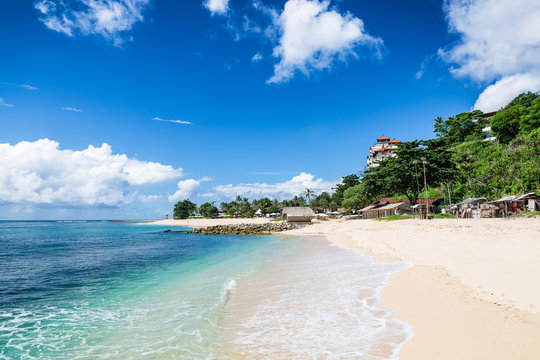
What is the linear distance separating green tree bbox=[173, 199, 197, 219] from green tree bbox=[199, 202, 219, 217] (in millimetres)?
6467

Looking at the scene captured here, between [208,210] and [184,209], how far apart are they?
19.2 metres

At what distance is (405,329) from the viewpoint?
5566 millimetres

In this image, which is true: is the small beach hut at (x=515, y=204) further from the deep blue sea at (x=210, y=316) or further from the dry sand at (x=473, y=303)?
the deep blue sea at (x=210, y=316)

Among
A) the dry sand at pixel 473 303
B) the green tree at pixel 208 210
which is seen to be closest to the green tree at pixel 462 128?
the dry sand at pixel 473 303

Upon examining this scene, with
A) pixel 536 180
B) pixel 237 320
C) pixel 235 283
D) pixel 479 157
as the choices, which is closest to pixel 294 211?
pixel 479 157

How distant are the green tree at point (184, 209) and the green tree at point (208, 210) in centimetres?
647

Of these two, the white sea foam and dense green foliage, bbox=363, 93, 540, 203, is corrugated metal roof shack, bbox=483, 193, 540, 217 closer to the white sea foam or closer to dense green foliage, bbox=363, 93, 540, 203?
dense green foliage, bbox=363, 93, 540, 203

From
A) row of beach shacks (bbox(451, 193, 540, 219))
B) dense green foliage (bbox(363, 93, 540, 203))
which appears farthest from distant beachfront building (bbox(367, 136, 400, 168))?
row of beach shacks (bbox(451, 193, 540, 219))

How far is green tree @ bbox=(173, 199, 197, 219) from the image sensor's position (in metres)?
152

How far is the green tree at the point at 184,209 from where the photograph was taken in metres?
152

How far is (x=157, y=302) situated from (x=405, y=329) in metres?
7.90

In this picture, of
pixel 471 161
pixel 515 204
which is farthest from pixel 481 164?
pixel 515 204

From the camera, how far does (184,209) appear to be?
15275 centimetres

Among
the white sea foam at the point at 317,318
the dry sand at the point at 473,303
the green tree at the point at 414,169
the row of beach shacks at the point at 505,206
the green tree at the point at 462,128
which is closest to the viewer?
the dry sand at the point at 473,303
